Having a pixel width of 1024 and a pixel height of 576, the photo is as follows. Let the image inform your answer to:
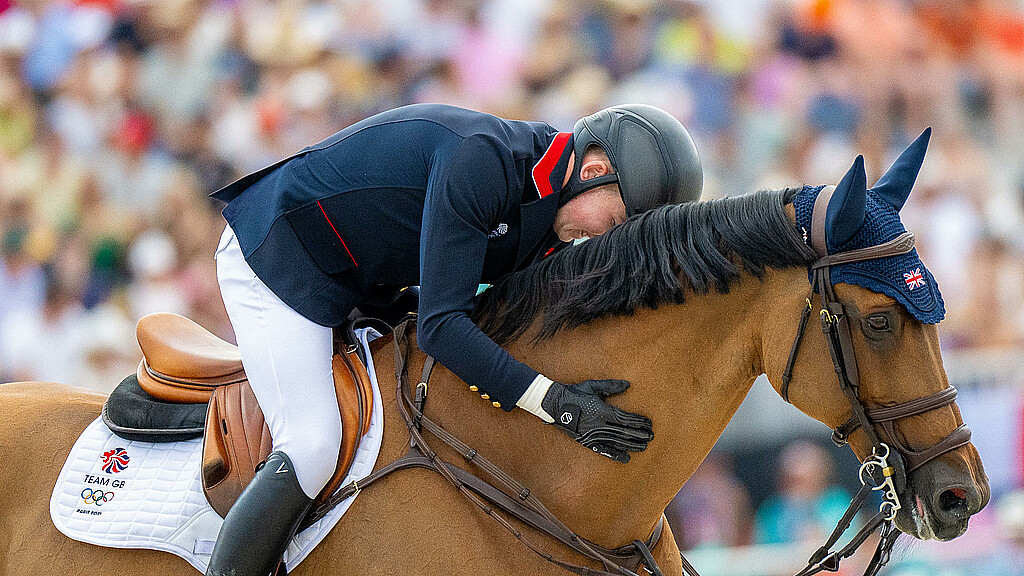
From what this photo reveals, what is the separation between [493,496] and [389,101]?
5557mm

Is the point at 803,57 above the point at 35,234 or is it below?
above

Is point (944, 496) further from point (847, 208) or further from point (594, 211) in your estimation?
point (594, 211)

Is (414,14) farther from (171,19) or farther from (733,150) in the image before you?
(733,150)

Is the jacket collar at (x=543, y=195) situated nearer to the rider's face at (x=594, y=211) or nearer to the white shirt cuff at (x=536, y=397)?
the rider's face at (x=594, y=211)

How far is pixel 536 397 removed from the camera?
241 cm

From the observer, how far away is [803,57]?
753 cm

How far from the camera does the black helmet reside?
267 cm

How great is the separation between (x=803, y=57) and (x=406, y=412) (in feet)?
20.0

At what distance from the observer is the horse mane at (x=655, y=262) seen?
238 centimetres

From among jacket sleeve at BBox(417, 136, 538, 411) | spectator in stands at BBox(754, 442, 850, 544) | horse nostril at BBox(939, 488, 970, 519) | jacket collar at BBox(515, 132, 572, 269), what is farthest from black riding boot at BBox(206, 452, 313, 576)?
spectator in stands at BBox(754, 442, 850, 544)

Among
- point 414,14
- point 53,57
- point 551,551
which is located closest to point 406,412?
point 551,551

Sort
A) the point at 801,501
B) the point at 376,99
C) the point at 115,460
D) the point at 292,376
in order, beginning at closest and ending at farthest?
the point at 292,376
the point at 115,460
the point at 801,501
the point at 376,99

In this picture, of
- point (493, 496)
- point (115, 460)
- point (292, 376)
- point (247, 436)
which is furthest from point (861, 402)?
point (115, 460)

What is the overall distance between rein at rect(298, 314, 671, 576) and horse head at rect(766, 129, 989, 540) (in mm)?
737
